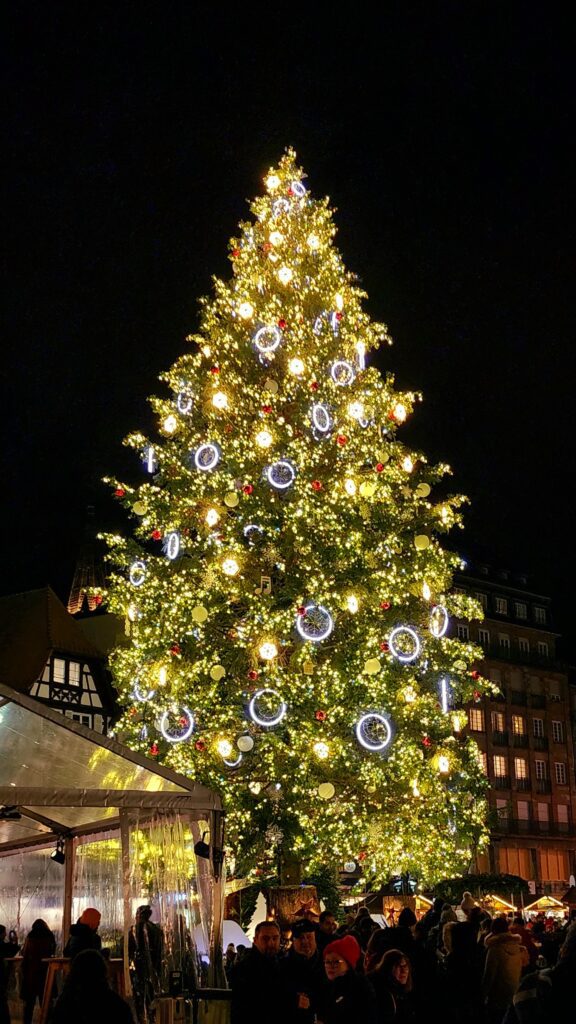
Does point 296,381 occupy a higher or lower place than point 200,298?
lower

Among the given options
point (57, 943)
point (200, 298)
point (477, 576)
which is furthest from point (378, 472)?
point (477, 576)

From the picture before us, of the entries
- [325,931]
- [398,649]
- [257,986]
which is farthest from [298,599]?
[257,986]

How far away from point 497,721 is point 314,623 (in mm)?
51012

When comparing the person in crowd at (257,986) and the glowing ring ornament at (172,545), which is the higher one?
the glowing ring ornament at (172,545)

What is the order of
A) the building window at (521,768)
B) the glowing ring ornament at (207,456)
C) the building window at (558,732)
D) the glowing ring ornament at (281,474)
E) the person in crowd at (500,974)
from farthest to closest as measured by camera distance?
the building window at (558,732)
the building window at (521,768)
the glowing ring ornament at (207,456)
the glowing ring ornament at (281,474)
the person in crowd at (500,974)

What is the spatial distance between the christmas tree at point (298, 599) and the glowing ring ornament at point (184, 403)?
0.03 metres

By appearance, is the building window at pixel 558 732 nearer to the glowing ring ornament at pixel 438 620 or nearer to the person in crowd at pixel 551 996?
the glowing ring ornament at pixel 438 620

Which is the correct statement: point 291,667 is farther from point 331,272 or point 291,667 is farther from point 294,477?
point 331,272

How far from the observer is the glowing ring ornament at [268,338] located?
2072cm

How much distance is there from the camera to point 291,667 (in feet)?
62.5

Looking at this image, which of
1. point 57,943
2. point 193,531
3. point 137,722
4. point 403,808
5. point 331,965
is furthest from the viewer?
point 193,531

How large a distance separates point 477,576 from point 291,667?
53516mm

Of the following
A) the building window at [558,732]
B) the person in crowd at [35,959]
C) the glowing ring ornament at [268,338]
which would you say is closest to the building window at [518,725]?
the building window at [558,732]

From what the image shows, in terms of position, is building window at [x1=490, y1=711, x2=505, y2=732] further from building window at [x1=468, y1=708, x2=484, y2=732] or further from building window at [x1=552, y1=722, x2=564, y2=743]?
building window at [x1=552, y1=722, x2=564, y2=743]
